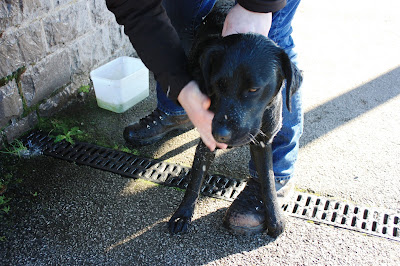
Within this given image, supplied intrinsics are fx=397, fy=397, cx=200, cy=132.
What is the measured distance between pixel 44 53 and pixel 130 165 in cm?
124

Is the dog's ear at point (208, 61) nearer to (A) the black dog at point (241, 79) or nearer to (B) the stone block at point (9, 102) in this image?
(A) the black dog at point (241, 79)

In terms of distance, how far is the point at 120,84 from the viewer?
11.6ft

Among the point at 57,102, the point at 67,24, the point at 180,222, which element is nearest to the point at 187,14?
the point at 180,222

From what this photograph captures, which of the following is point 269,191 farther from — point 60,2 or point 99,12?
point 99,12

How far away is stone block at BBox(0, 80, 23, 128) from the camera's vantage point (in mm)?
3078

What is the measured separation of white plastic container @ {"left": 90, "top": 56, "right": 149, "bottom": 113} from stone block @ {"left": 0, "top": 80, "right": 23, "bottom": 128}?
697 millimetres

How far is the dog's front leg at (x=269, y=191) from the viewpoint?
7.83ft

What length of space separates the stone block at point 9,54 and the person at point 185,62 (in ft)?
3.28

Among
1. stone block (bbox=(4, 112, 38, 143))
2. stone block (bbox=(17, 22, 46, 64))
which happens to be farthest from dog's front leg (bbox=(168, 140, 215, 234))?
stone block (bbox=(17, 22, 46, 64))

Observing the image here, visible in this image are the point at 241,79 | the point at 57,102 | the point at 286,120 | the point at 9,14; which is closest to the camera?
the point at 241,79

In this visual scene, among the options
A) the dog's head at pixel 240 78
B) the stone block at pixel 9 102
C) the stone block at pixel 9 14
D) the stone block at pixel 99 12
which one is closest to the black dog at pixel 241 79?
the dog's head at pixel 240 78

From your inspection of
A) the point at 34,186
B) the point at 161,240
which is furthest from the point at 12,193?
the point at 161,240

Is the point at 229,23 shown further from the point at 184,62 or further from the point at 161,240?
the point at 161,240

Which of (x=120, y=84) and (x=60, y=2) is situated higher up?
(x=60, y=2)
